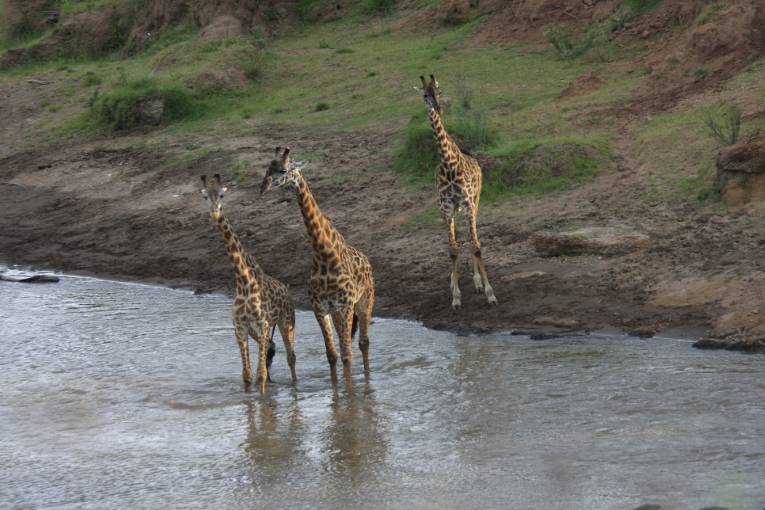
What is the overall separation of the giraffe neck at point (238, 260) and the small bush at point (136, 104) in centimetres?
1259

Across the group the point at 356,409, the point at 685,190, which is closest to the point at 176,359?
the point at 356,409

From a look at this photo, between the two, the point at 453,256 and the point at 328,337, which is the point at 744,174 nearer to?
the point at 453,256

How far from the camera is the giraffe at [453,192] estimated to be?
13.7 metres

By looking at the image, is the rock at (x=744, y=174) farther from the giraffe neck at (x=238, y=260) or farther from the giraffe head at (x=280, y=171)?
the giraffe neck at (x=238, y=260)

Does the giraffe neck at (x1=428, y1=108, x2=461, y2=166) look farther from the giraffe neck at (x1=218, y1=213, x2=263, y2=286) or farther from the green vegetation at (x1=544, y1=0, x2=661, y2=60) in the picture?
the green vegetation at (x1=544, y1=0, x2=661, y2=60)

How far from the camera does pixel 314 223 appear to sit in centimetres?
1076

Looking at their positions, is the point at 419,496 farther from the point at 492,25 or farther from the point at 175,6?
the point at 175,6

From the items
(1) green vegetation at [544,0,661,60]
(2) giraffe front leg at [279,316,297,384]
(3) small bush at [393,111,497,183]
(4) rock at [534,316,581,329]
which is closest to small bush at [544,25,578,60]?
(1) green vegetation at [544,0,661,60]

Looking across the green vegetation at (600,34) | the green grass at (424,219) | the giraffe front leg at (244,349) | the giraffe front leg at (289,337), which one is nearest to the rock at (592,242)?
the green grass at (424,219)

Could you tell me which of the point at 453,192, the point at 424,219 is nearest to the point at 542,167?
the point at 424,219

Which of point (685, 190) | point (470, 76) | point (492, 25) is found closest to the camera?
point (685, 190)

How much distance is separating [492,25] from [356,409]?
14.8m

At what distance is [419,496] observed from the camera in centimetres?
846

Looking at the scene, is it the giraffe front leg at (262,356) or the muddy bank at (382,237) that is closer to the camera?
the giraffe front leg at (262,356)
